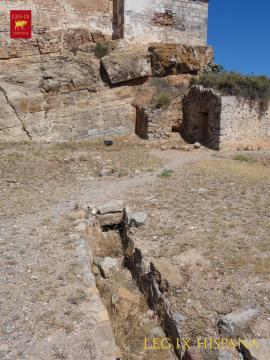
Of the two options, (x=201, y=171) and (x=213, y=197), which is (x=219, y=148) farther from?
(x=213, y=197)

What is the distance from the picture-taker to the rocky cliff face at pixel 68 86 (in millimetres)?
12461

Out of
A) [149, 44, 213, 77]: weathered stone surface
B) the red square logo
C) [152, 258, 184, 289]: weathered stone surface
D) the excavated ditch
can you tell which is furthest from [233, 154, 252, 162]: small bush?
the red square logo

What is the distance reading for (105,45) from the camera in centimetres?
1399

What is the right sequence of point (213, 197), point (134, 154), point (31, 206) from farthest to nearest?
point (134, 154)
point (213, 197)
point (31, 206)

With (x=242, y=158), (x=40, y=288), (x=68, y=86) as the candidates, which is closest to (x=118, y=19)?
(x=68, y=86)

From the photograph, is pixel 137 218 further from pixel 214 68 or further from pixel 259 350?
pixel 214 68

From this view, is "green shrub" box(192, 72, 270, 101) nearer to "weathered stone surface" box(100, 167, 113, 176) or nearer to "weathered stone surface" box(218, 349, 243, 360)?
"weathered stone surface" box(100, 167, 113, 176)

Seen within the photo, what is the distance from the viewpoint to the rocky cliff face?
12.5 m

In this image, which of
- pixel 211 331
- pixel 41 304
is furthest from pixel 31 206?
pixel 211 331

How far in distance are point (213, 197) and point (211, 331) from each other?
382 centimetres

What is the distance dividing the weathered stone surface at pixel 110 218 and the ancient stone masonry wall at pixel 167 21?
34.1 feet

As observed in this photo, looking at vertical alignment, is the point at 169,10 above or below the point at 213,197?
above

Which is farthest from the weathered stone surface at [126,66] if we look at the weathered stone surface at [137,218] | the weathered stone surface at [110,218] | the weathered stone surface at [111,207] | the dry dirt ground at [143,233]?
the weathered stone surface at [137,218]

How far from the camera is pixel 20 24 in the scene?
43.1ft
